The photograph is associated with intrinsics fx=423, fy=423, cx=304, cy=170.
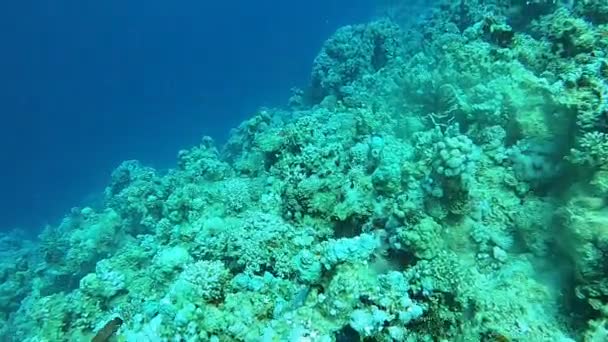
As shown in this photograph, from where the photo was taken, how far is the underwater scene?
141 inches

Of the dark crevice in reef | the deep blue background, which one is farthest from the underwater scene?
the deep blue background

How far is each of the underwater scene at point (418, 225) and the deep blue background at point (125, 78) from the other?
2760 centimetres

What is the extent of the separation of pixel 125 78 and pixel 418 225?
116274 mm

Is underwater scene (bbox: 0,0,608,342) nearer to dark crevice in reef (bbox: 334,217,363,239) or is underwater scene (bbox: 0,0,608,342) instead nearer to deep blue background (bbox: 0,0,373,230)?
dark crevice in reef (bbox: 334,217,363,239)

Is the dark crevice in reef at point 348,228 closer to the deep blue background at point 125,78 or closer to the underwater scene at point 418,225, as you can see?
the underwater scene at point 418,225

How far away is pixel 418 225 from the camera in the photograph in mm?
4227

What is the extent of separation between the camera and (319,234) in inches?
217

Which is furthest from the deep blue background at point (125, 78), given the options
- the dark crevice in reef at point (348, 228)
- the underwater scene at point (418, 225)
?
the dark crevice in reef at point (348, 228)

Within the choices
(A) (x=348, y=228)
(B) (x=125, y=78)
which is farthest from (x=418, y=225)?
(B) (x=125, y=78)

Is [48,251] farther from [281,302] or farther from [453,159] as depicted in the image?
[453,159]

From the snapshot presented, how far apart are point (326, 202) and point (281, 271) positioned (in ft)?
3.89

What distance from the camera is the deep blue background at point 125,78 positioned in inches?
1961

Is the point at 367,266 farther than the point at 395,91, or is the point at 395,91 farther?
the point at 395,91

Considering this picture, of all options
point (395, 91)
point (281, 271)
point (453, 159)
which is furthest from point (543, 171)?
point (395, 91)
